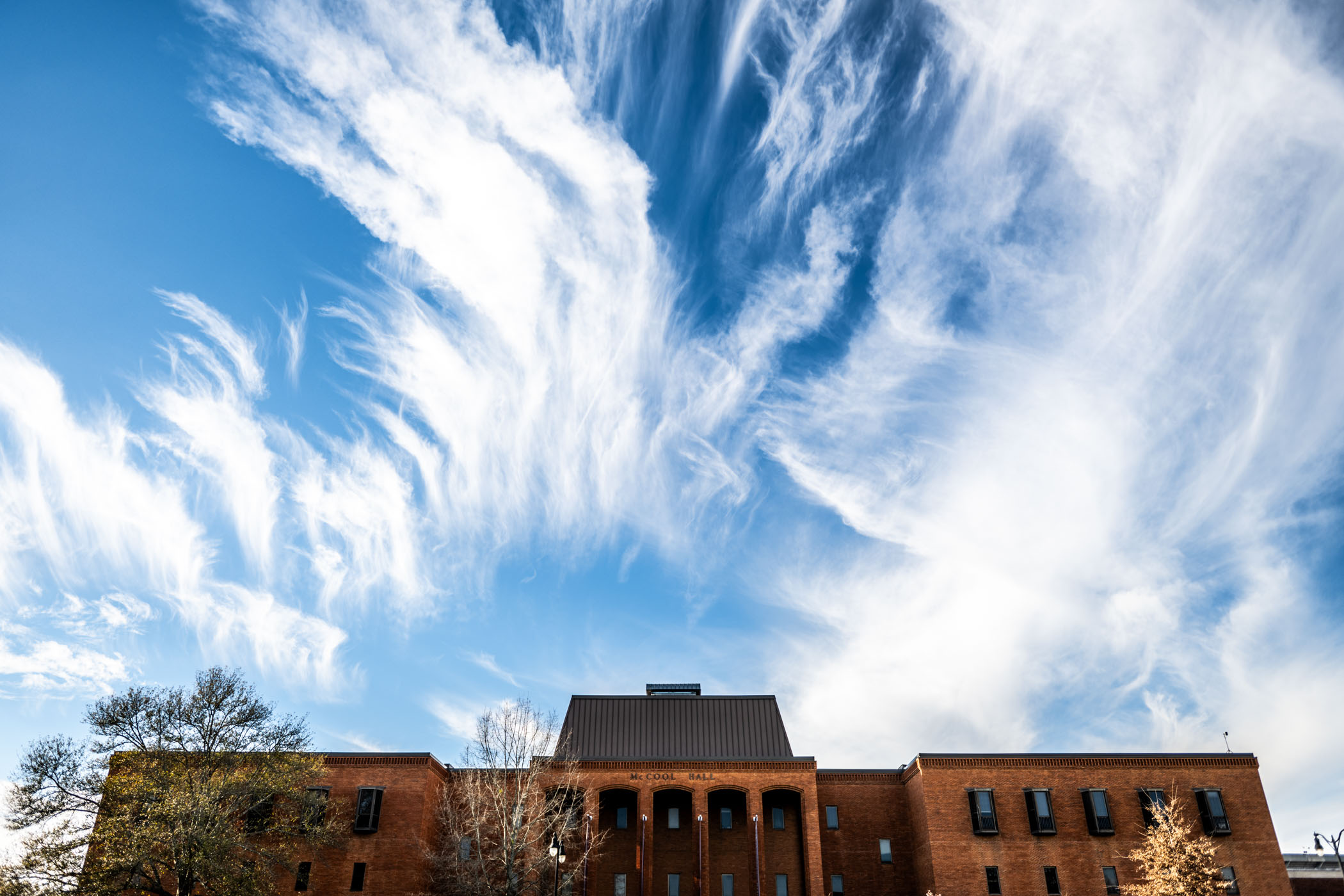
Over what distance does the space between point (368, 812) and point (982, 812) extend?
112 ft

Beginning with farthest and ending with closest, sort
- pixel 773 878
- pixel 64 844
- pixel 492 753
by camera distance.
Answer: pixel 773 878, pixel 492 753, pixel 64 844

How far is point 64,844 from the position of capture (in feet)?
119

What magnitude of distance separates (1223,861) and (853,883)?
20.0 m

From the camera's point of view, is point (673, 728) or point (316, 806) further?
point (673, 728)

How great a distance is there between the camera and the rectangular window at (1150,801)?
4962cm

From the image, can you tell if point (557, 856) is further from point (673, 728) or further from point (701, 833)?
point (673, 728)

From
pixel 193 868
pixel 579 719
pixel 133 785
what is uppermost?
pixel 579 719

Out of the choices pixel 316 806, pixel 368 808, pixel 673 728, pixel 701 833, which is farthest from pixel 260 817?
pixel 673 728

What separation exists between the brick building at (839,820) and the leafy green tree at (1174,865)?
1797mm

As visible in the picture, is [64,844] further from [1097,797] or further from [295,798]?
[1097,797]

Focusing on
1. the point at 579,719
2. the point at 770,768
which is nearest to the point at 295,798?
the point at 579,719

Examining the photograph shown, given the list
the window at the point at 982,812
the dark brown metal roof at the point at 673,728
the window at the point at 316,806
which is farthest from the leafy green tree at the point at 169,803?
the window at the point at 982,812

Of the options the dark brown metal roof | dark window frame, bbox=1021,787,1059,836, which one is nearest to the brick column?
the dark brown metal roof

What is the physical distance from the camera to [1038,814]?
4991cm
